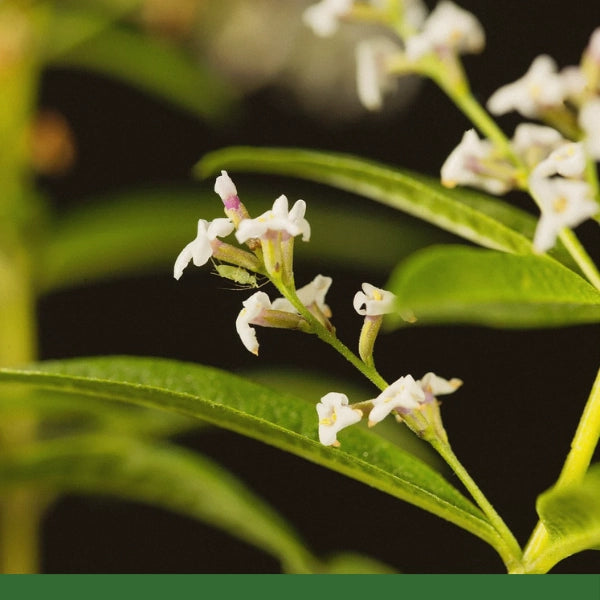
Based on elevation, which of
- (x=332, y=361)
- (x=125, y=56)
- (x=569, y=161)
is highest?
(x=125, y=56)

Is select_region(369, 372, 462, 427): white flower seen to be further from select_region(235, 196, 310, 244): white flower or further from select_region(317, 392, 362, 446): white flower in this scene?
select_region(235, 196, 310, 244): white flower

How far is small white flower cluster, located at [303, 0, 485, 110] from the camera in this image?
841 millimetres

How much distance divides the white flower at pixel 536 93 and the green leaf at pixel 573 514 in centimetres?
36

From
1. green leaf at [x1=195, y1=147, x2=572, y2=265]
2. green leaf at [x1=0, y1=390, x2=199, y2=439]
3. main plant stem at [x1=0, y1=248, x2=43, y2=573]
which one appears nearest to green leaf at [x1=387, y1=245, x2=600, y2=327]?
green leaf at [x1=195, y1=147, x2=572, y2=265]

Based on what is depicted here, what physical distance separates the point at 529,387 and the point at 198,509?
1264 millimetres

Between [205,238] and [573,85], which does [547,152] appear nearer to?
[573,85]

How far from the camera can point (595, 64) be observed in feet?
2.55

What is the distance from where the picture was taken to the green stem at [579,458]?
0.61 m

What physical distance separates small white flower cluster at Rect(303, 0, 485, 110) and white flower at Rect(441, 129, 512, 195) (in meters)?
0.15

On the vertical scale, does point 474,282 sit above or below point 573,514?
above

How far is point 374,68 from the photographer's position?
0.90m

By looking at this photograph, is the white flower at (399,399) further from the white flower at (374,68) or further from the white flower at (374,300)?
the white flower at (374,68)

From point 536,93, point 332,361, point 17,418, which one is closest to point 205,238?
point 536,93

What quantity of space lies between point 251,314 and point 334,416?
10 centimetres
